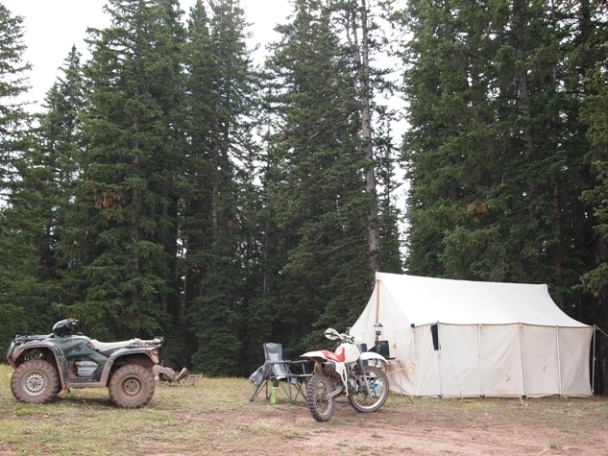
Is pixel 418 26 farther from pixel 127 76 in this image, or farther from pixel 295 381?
pixel 295 381

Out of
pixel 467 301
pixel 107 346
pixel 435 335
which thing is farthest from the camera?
pixel 467 301

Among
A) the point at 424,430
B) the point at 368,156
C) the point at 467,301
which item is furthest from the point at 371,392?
the point at 368,156

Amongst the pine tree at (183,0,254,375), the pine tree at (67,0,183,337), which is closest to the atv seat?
the pine tree at (67,0,183,337)

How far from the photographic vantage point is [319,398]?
25.3 ft

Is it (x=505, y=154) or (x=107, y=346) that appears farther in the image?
(x=505, y=154)

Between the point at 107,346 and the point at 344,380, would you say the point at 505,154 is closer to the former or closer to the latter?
the point at 344,380

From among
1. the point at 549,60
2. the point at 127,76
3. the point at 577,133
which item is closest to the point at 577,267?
the point at 577,133

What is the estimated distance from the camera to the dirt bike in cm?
771

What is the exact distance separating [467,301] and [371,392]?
17.3ft

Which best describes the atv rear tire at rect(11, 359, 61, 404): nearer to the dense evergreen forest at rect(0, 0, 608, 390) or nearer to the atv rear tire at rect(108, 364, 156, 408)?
the atv rear tire at rect(108, 364, 156, 408)

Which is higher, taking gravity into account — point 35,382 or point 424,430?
point 35,382

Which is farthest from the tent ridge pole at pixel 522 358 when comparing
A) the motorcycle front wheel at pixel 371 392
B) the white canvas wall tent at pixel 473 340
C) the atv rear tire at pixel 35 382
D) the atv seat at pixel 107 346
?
the atv rear tire at pixel 35 382

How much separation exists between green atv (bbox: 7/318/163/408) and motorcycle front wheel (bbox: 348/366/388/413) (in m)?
3.07

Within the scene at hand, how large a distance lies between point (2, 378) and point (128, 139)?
12.5 m
